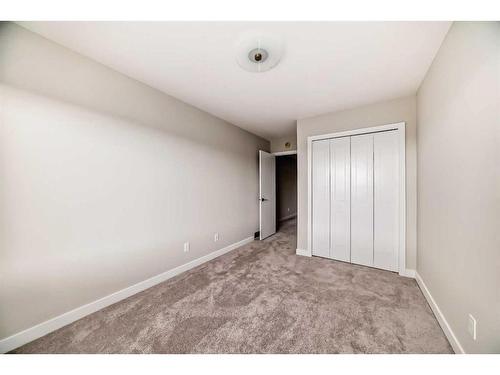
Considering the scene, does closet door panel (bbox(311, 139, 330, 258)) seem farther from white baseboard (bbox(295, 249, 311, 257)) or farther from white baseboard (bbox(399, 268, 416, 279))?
white baseboard (bbox(399, 268, 416, 279))

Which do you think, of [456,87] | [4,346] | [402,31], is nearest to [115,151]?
[4,346]

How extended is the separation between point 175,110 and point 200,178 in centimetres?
94

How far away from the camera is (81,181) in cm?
154

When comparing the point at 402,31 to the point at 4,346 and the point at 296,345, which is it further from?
the point at 4,346

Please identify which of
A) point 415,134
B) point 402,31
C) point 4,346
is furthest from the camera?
point 415,134

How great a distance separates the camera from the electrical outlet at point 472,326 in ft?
3.34

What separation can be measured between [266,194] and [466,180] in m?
2.97

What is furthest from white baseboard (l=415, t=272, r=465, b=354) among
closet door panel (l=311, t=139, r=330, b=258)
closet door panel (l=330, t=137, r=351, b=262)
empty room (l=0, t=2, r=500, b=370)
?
closet door panel (l=311, t=139, r=330, b=258)

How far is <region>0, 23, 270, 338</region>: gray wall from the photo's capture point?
1253 millimetres

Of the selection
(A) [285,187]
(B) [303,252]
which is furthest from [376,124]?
(A) [285,187]

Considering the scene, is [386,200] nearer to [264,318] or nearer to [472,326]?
[472,326]

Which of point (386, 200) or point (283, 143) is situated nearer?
point (386, 200)

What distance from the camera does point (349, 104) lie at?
2467 millimetres
